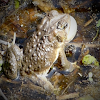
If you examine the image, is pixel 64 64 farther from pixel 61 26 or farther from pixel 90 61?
pixel 61 26

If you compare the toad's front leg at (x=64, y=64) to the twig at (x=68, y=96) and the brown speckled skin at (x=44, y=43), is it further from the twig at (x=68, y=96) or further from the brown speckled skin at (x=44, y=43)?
the twig at (x=68, y=96)

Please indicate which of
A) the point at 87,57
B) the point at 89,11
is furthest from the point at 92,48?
the point at 89,11

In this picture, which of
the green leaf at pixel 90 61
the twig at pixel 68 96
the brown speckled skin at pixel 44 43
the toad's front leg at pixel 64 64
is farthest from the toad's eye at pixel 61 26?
the twig at pixel 68 96

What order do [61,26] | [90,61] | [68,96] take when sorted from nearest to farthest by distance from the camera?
[61,26], [68,96], [90,61]

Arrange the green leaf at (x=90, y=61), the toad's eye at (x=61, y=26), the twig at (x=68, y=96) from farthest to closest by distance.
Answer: the green leaf at (x=90, y=61)
the twig at (x=68, y=96)
the toad's eye at (x=61, y=26)

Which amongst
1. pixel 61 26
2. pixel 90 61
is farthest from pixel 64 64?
pixel 61 26

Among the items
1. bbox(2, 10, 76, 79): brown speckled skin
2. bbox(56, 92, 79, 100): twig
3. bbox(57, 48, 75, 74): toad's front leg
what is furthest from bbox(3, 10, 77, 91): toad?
bbox(56, 92, 79, 100): twig

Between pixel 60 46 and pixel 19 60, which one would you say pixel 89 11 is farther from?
pixel 19 60
